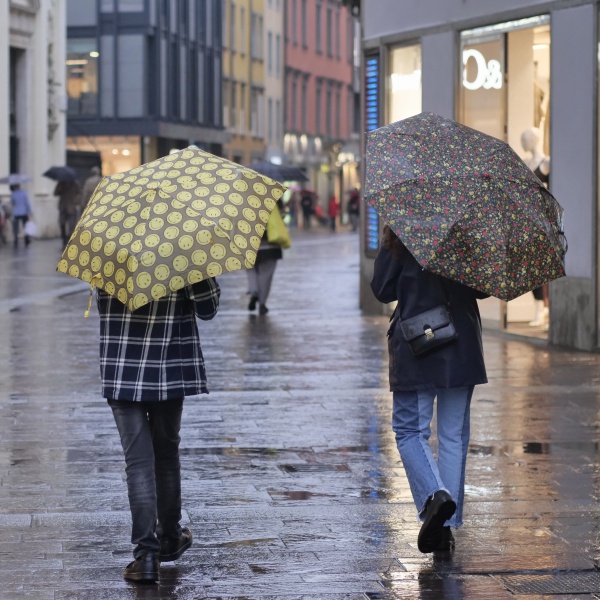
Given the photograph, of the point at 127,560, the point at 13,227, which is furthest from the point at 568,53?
the point at 13,227

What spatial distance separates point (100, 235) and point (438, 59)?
40.4 ft

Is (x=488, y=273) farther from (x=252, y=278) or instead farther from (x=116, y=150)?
(x=116, y=150)

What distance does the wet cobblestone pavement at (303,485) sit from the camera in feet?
21.0

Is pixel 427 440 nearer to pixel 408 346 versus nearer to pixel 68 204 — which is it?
pixel 408 346

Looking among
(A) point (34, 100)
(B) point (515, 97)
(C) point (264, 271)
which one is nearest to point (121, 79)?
(A) point (34, 100)

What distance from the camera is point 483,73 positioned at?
57.3ft

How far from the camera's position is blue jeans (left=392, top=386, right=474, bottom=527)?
695 cm

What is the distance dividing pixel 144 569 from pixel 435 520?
1180 millimetres

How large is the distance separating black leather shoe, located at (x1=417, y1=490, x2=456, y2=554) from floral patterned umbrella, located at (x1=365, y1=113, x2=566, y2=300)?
0.87 m

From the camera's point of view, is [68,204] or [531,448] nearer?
[531,448]

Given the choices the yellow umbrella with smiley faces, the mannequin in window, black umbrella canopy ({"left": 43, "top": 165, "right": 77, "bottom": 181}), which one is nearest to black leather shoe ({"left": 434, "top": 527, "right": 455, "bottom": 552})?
the yellow umbrella with smiley faces

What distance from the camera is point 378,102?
2011 cm

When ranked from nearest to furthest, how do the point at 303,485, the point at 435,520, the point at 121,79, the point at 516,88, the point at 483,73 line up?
Result: 1. the point at 435,520
2. the point at 303,485
3. the point at 516,88
4. the point at 483,73
5. the point at 121,79

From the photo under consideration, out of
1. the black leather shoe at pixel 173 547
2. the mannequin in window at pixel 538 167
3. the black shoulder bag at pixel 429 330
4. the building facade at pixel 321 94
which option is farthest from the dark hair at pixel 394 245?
the building facade at pixel 321 94
